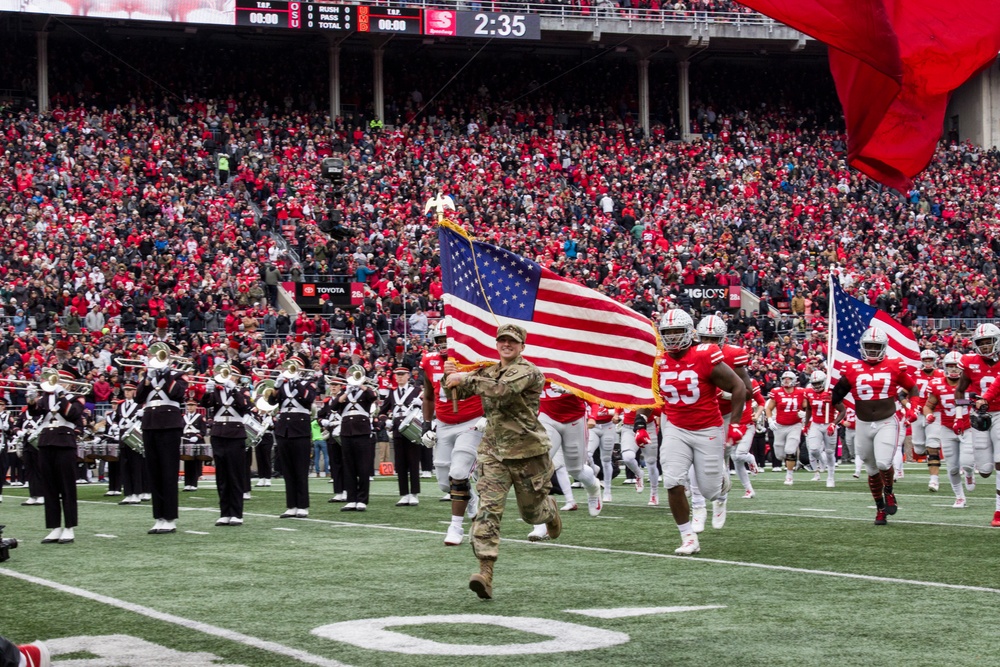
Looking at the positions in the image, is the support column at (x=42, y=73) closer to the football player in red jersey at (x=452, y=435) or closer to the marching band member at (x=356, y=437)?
the marching band member at (x=356, y=437)

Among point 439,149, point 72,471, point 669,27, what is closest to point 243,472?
point 72,471

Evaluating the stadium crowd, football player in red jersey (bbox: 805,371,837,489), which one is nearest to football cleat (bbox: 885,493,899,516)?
football player in red jersey (bbox: 805,371,837,489)

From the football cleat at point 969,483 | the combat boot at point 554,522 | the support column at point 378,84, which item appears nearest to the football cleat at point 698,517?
the combat boot at point 554,522

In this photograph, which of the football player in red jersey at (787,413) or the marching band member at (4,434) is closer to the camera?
the football player in red jersey at (787,413)

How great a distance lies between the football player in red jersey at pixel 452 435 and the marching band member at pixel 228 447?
91.8 inches

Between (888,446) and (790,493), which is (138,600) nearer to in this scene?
(888,446)

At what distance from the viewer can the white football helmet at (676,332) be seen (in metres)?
10.7

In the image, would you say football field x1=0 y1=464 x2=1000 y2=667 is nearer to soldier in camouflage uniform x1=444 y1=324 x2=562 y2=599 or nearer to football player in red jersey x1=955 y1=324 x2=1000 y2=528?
soldier in camouflage uniform x1=444 y1=324 x2=562 y2=599

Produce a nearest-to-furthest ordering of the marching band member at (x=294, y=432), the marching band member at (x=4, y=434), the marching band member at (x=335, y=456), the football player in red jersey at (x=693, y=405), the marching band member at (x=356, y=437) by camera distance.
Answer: the football player in red jersey at (x=693, y=405), the marching band member at (x=294, y=432), the marching band member at (x=356, y=437), the marching band member at (x=335, y=456), the marching band member at (x=4, y=434)

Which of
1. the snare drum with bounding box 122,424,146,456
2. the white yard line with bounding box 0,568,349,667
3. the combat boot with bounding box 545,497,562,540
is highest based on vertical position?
the snare drum with bounding box 122,424,146,456

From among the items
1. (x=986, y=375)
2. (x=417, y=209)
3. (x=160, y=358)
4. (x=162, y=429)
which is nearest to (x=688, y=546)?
(x=986, y=375)

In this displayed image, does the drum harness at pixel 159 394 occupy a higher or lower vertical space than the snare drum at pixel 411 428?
higher

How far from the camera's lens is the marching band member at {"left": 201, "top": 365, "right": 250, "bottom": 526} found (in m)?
14.1

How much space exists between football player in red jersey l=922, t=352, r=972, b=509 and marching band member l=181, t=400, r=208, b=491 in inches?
363
